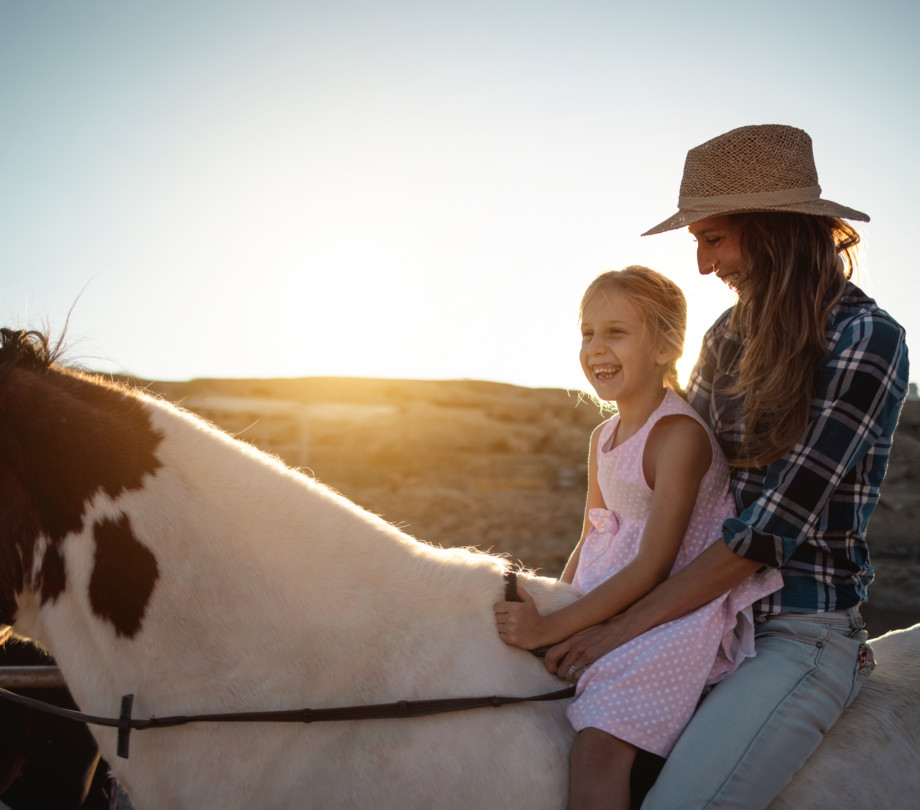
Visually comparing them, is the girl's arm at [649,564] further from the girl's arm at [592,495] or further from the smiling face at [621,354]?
the girl's arm at [592,495]

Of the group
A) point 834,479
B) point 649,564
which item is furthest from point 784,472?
point 649,564

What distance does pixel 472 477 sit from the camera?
19.8m

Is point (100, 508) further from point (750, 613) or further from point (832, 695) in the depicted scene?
point (832, 695)

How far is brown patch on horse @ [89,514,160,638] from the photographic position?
5.91 feet

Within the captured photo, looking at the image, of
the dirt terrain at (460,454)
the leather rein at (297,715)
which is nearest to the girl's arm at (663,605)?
the leather rein at (297,715)

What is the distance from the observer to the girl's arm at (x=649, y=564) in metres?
1.98

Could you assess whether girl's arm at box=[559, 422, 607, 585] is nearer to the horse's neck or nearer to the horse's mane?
the horse's neck

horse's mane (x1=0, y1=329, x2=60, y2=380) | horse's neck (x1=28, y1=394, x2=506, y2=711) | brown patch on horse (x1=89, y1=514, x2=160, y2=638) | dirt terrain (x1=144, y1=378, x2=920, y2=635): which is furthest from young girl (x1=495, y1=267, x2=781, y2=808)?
dirt terrain (x1=144, y1=378, x2=920, y2=635)

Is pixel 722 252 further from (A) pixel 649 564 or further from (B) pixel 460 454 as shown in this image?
(B) pixel 460 454

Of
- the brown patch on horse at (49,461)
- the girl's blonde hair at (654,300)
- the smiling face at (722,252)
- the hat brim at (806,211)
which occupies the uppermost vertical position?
the hat brim at (806,211)

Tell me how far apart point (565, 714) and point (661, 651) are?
1.12 feet

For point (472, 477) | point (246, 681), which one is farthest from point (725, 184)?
point (472, 477)

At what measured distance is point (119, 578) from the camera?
1804 mm

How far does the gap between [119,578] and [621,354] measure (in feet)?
5.33
